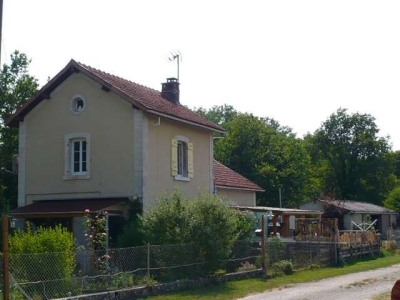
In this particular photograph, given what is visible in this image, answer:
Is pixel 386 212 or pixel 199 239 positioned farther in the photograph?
pixel 386 212

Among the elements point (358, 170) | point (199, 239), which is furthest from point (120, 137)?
point (358, 170)

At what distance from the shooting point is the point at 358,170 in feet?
218

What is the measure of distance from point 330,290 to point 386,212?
120ft

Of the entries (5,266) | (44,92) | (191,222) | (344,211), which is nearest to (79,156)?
(44,92)

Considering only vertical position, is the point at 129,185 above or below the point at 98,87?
below

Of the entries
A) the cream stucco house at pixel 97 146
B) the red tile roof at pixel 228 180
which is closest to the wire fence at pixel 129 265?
the cream stucco house at pixel 97 146

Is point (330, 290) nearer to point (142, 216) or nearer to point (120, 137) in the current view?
point (142, 216)

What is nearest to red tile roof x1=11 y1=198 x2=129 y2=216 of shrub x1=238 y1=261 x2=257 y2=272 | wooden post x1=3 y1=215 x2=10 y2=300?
shrub x1=238 y1=261 x2=257 y2=272

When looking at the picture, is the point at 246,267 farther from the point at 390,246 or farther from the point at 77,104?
the point at 390,246

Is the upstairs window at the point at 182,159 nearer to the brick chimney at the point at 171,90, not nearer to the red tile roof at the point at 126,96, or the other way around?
the red tile roof at the point at 126,96

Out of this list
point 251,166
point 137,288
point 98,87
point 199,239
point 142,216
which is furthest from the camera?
point 251,166

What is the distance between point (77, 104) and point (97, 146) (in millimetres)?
2007

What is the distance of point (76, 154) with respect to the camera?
26.9m

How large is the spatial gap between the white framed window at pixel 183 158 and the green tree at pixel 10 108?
36.5 ft
